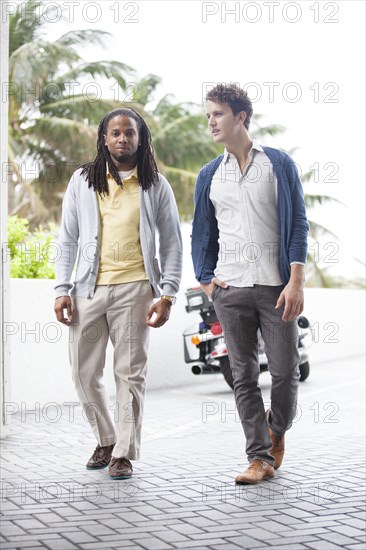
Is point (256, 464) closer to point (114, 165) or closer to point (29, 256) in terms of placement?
point (114, 165)

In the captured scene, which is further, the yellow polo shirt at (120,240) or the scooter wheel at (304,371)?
the scooter wheel at (304,371)

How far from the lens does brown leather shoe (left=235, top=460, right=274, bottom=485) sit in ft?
18.1

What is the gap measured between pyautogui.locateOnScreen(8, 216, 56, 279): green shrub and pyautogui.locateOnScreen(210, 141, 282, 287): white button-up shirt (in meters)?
5.85

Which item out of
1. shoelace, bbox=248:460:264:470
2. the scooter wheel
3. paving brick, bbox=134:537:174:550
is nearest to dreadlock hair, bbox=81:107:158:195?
shoelace, bbox=248:460:264:470

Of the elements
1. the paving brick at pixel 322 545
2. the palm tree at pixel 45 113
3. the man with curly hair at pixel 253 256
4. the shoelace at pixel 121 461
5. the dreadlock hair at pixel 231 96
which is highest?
the palm tree at pixel 45 113

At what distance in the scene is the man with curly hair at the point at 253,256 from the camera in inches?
219

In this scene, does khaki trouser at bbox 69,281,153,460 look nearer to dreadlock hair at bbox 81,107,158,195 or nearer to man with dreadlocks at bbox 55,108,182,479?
man with dreadlocks at bbox 55,108,182,479

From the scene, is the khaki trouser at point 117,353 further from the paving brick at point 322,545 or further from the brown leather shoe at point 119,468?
the paving brick at point 322,545

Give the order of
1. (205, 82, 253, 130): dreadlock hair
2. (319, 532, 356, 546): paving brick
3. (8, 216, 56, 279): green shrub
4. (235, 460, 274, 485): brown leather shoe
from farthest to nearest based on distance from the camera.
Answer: (8, 216, 56, 279): green shrub < (205, 82, 253, 130): dreadlock hair < (235, 460, 274, 485): brown leather shoe < (319, 532, 356, 546): paving brick

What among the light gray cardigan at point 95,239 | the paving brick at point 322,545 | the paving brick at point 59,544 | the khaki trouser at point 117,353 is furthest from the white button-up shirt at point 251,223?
the paving brick at point 59,544

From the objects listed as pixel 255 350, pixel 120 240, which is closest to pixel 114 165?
pixel 120 240

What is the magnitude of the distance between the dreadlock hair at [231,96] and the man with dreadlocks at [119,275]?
0.54 meters

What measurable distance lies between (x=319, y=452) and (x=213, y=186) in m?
2.41

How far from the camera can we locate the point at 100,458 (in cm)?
614
